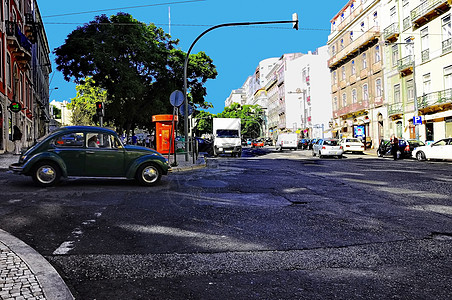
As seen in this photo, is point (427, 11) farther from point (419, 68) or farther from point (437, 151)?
point (437, 151)

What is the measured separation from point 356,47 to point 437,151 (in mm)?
25748

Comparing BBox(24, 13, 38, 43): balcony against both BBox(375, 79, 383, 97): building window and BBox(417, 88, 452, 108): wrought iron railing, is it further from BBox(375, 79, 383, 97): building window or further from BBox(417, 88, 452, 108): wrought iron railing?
BBox(417, 88, 452, 108): wrought iron railing

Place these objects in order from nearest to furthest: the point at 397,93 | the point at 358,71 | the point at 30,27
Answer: the point at 30,27, the point at 397,93, the point at 358,71

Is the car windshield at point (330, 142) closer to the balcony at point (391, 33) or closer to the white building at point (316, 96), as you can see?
the balcony at point (391, 33)

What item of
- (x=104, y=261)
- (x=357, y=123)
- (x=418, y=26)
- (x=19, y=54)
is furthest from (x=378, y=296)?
(x=357, y=123)

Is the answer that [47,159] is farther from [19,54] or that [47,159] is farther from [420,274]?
[19,54]

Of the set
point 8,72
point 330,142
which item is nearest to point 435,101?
point 330,142

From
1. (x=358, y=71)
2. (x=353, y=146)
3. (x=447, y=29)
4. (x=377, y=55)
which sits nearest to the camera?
(x=447, y=29)

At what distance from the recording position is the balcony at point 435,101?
30297 mm

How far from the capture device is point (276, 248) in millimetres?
4492

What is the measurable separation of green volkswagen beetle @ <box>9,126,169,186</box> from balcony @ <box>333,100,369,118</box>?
38.7m

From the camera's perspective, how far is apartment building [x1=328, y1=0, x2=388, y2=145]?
137 feet

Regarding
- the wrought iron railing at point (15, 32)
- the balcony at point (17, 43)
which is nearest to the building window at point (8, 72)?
the balcony at point (17, 43)

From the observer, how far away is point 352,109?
47.8m
